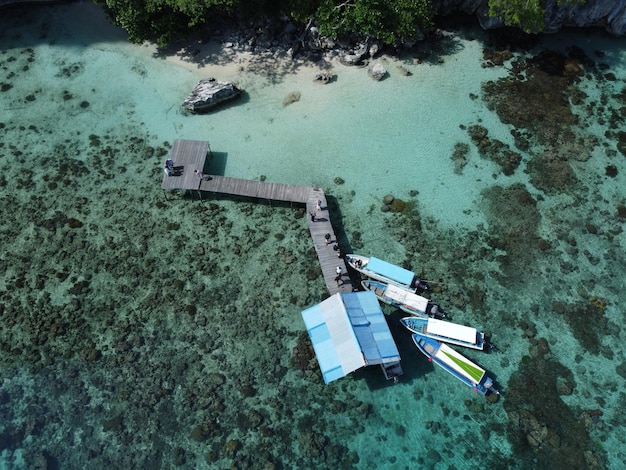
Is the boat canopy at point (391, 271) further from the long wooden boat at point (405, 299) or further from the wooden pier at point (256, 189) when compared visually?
the wooden pier at point (256, 189)

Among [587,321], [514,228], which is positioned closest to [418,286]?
[514,228]

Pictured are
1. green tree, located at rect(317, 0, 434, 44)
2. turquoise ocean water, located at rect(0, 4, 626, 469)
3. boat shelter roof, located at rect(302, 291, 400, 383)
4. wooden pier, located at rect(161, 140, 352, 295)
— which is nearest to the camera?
boat shelter roof, located at rect(302, 291, 400, 383)

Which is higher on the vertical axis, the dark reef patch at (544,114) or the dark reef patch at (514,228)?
the dark reef patch at (544,114)

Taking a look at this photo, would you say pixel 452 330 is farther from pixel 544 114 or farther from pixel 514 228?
pixel 544 114

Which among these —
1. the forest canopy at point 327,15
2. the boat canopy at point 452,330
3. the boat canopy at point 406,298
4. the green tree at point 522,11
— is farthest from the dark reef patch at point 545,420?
the forest canopy at point 327,15

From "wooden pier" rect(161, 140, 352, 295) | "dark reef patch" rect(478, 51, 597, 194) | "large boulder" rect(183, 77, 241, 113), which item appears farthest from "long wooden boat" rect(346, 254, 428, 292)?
"large boulder" rect(183, 77, 241, 113)

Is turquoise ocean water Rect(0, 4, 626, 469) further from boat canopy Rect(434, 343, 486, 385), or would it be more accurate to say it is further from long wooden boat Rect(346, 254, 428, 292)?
long wooden boat Rect(346, 254, 428, 292)
